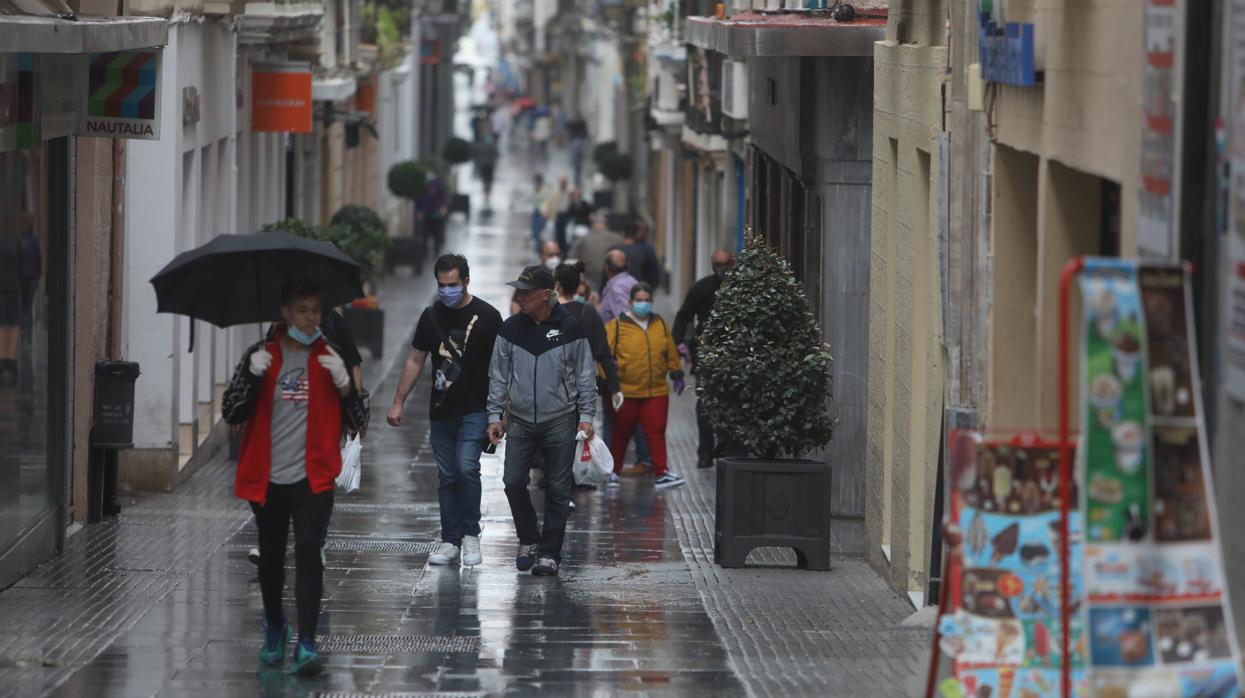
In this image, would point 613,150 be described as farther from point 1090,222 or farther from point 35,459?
point 1090,222

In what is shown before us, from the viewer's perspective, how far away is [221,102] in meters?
21.0

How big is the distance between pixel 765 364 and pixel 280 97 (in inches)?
468

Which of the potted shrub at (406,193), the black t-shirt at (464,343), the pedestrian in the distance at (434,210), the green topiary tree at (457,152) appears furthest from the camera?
the green topiary tree at (457,152)

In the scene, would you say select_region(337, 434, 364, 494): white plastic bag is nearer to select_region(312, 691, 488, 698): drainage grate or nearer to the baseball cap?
the baseball cap

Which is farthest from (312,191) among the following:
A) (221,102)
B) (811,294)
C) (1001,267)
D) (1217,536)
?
(1217,536)

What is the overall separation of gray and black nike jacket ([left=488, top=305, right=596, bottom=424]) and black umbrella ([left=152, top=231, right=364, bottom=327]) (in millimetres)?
2717

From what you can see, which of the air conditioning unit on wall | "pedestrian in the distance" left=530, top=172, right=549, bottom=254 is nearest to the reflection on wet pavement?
the air conditioning unit on wall

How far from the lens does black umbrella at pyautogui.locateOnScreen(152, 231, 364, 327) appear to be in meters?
9.94

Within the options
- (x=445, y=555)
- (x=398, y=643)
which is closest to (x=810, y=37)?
(x=445, y=555)

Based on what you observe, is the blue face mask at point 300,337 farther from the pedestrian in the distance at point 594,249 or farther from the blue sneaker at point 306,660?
the pedestrian in the distance at point 594,249

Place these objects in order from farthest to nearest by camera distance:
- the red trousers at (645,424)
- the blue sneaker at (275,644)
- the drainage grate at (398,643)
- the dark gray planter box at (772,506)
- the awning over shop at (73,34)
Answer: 1. the red trousers at (645,424)
2. the dark gray planter box at (772,506)
3. the drainage grate at (398,643)
4. the awning over shop at (73,34)
5. the blue sneaker at (275,644)

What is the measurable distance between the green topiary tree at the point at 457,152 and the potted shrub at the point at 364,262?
2588cm

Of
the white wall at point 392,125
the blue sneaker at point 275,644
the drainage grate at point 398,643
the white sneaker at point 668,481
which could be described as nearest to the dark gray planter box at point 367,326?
the white sneaker at point 668,481

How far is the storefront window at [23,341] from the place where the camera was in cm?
1212
